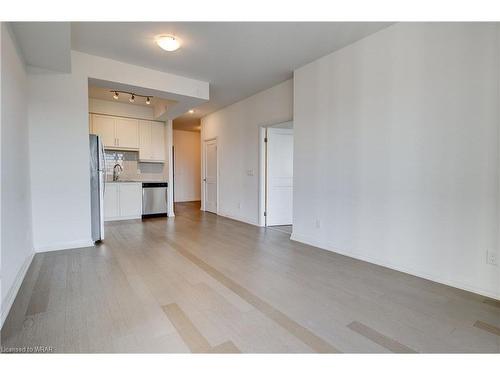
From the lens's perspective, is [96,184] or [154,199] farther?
[154,199]

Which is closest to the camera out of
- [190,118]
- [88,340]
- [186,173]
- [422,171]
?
[88,340]

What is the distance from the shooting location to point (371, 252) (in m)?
2.98

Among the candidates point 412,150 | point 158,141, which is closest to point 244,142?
point 158,141

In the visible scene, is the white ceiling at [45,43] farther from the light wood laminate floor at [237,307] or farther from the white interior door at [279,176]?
the white interior door at [279,176]

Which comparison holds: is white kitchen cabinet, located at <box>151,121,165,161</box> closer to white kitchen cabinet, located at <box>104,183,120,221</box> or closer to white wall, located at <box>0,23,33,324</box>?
white kitchen cabinet, located at <box>104,183,120,221</box>

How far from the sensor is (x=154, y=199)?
20.1 ft

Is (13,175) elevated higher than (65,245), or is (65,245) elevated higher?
(13,175)

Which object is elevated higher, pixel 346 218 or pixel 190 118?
pixel 190 118

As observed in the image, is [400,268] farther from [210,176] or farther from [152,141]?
[152,141]

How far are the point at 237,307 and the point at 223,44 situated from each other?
290 centimetres

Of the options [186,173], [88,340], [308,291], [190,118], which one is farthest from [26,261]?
[186,173]

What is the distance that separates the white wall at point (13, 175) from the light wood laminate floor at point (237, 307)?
198 millimetres

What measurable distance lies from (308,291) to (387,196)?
55.0 inches
